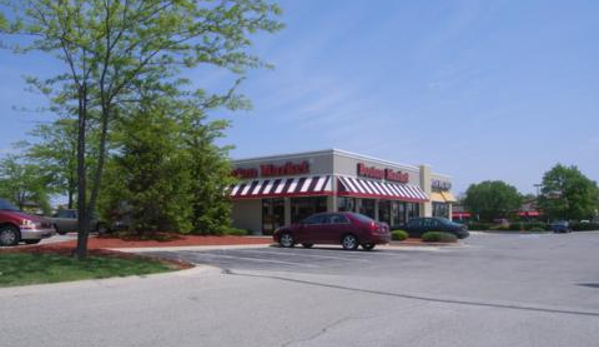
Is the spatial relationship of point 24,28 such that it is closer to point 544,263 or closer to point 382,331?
point 382,331

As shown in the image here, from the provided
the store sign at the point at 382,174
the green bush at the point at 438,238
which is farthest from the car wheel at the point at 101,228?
the green bush at the point at 438,238

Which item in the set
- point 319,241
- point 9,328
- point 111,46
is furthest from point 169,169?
point 9,328

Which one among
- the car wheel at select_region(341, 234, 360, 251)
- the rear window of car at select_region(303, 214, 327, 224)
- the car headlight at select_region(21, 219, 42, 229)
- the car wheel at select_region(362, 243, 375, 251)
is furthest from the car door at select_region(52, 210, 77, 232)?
the car wheel at select_region(362, 243, 375, 251)

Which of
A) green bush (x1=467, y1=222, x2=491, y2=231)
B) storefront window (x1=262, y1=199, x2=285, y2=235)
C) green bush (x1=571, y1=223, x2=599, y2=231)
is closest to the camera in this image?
storefront window (x1=262, y1=199, x2=285, y2=235)

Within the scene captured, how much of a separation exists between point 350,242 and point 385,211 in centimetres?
1868

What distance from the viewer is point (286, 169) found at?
36594 mm

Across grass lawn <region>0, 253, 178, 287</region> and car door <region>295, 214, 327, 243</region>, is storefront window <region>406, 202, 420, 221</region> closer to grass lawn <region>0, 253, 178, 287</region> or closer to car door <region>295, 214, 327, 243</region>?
car door <region>295, 214, 327, 243</region>

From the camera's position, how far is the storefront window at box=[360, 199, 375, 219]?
38.2 m

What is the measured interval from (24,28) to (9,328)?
9182 mm

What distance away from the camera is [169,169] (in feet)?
79.5

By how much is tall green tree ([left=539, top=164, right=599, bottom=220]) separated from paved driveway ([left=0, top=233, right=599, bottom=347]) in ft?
261

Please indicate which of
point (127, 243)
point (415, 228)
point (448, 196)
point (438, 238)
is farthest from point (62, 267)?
point (448, 196)

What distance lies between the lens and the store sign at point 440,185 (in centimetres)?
5353

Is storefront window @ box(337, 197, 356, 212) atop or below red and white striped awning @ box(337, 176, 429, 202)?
below
